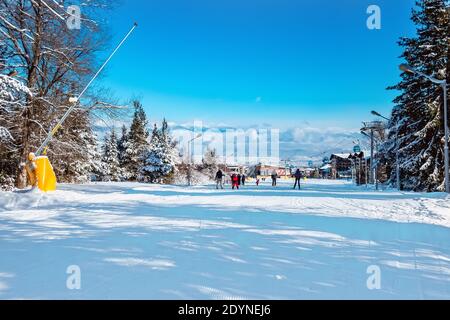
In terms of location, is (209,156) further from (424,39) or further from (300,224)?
(300,224)

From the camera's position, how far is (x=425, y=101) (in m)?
26.8

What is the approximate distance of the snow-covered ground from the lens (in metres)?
4.26

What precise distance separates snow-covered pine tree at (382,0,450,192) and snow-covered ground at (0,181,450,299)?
18.5m

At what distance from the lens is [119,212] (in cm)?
1120

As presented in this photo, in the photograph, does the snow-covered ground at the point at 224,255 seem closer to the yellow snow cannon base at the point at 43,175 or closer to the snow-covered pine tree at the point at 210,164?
the yellow snow cannon base at the point at 43,175

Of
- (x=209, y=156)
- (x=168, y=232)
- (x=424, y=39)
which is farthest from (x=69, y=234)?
A: (x=209, y=156)

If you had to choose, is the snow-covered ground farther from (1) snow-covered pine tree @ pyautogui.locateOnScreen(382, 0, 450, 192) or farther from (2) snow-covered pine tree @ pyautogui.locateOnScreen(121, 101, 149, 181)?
(2) snow-covered pine tree @ pyautogui.locateOnScreen(121, 101, 149, 181)

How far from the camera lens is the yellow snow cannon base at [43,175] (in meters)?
15.6

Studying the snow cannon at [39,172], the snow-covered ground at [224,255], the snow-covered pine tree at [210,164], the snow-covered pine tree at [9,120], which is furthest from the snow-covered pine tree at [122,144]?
the snow-covered ground at [224,255]

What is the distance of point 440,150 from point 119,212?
993 inches

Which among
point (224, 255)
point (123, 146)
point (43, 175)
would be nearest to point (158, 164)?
point (123, 146)

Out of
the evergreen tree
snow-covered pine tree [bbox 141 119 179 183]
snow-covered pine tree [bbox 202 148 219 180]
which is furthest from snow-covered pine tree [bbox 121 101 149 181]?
snow-covered pine tree [bbox 202 148 219 180]

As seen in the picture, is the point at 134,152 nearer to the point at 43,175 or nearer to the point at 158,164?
the point at 158,164
